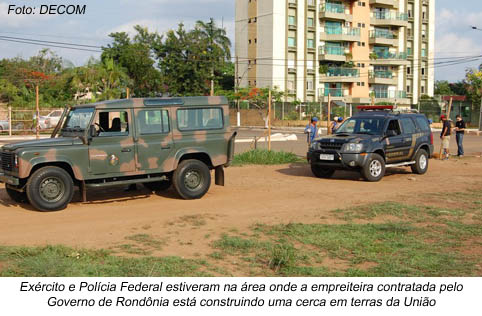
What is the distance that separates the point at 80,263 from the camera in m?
6.59

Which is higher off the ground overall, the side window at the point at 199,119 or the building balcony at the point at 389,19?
the building balcony at the point at 389,19

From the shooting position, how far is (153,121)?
443 inches

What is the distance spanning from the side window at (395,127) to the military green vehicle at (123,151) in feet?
18.6

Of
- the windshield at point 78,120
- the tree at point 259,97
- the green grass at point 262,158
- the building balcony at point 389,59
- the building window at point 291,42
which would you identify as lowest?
the green grass at point 262,158

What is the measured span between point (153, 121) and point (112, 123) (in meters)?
0.80

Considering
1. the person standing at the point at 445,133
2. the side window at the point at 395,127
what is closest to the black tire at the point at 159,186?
the side window at the point at 395,127

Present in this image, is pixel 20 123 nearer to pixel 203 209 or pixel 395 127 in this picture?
pixel 395 127

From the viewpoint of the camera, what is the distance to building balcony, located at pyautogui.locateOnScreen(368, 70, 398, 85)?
2758 inches

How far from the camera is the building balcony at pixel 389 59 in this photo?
7106cm

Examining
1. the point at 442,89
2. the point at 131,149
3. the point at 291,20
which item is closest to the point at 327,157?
the point at 131,149

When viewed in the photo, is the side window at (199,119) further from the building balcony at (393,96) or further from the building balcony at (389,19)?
the building balcony at (389,19)

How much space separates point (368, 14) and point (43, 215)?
66.8 metres

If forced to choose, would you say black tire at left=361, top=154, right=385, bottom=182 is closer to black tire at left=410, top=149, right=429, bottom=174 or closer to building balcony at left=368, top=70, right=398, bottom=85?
black tire at left=410, top=149, right=429, bottom=174

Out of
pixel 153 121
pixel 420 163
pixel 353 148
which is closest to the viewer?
pixel 153 121
